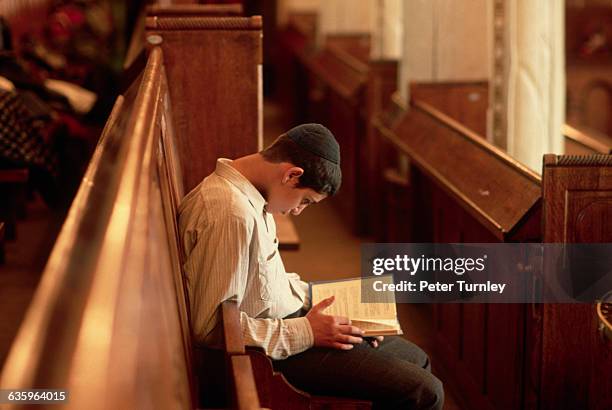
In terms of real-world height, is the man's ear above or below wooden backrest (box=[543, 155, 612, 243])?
above

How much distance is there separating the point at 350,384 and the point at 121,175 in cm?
133

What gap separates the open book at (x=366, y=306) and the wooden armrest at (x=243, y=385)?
2.00ft

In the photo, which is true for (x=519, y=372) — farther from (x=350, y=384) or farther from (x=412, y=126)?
(x=412, y=126)

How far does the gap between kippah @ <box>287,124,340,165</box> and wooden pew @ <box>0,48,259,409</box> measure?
2.30ft

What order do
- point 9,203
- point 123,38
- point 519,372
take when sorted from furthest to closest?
1. point 123,38
2. point 9,203
3. point 519,372

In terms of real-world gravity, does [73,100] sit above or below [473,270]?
above

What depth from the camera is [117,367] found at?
1131mm

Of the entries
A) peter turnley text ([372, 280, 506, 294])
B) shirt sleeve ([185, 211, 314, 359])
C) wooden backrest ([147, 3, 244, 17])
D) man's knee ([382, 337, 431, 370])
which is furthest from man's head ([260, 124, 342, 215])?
wooden backrest ([147, 3, 244, 17])

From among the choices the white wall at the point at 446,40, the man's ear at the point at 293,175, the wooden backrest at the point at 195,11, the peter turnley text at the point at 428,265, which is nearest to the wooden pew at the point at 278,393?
the man's ear at the point at 293,175

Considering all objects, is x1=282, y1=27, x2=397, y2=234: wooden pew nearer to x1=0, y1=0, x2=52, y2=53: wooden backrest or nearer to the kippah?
x1=0, y1=0, x2=52, y2=53: wooden backrest

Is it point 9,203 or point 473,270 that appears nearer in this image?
point 473,270

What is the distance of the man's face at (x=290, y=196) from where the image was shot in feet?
8.72

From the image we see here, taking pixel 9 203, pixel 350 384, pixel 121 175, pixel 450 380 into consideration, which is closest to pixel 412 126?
pixel 450 380

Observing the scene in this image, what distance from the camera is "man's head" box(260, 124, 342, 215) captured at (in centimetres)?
263
